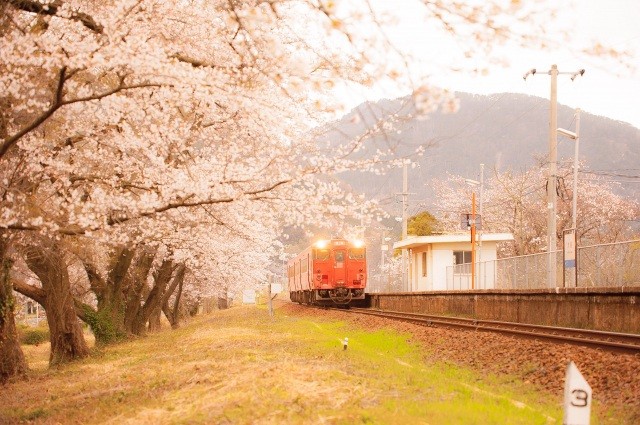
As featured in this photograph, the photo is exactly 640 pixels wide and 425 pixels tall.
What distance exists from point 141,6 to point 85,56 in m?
2.13

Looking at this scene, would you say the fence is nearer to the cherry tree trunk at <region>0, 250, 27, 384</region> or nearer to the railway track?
the railway track

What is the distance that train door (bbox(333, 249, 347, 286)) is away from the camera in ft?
110

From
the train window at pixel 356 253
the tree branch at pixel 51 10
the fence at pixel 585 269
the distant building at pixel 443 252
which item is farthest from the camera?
the distant building at pixel 443 252

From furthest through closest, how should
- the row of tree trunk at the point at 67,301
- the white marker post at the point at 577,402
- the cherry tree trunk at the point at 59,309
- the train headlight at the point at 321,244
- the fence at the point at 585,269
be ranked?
the train headlight at the point at 321,244 → the cherry tree trunk at the point at 59,309 → the fence at the point at 585,269 → the row of tree trunk at the point at 67,301 → the white marker post at the point at 577,402

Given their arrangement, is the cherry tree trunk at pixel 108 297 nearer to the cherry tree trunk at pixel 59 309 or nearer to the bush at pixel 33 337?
the cherry tree trunk at pixel 59 309

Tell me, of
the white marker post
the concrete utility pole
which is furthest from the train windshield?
the white marker post

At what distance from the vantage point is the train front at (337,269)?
110ft

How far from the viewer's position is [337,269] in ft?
110

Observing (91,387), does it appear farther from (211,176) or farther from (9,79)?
(9,79)

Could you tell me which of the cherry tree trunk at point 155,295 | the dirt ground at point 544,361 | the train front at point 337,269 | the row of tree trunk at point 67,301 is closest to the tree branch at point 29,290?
the row of tree trunk at point 67,301

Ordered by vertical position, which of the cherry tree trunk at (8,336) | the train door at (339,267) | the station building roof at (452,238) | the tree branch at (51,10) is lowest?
the cherry tree trunk at (8,336)

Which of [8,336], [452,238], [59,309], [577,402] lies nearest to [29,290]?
[59,309]

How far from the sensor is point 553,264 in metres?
20.2

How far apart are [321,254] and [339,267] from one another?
107cm
